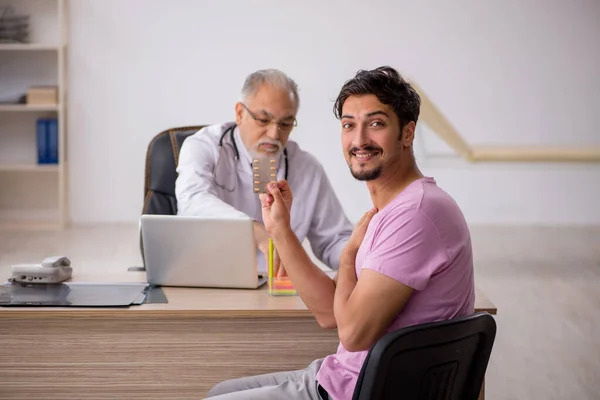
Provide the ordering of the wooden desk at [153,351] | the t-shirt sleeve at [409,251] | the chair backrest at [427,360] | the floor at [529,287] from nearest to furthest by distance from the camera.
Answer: the chair backrest at [427,360] → the t-shirt sleeve at [409,251] → the wooden desk at [153,351] → the floor at [529,287]

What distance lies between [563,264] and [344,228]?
10.1 feet

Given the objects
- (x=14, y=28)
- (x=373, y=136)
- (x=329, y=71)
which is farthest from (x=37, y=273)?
(x=329, y=71)

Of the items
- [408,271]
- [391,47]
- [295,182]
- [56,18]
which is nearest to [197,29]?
[56,18]

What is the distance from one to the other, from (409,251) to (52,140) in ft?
18.2

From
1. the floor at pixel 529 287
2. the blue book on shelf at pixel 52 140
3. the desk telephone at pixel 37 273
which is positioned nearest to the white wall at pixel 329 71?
the blue book on shelf at pixel 52 140

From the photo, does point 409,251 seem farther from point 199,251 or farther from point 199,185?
point 199,185

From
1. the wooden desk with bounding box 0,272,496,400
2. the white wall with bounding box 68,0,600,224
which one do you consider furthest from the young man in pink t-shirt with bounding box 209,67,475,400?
the white wall with bounding box 68,0,600,224

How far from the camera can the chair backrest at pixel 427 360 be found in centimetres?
144

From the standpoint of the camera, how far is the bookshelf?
668 centimetres

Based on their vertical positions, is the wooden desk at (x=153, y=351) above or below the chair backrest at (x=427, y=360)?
below

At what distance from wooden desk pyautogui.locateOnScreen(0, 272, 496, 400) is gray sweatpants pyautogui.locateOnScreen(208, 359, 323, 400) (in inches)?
8.2

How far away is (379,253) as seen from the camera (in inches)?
61.9

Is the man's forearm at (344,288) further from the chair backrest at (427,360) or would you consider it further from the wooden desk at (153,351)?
the wooden desk at (153,351)

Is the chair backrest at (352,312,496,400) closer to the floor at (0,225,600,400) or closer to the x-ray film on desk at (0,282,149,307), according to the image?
the x-ray film on desk at (0,282,149,307)
